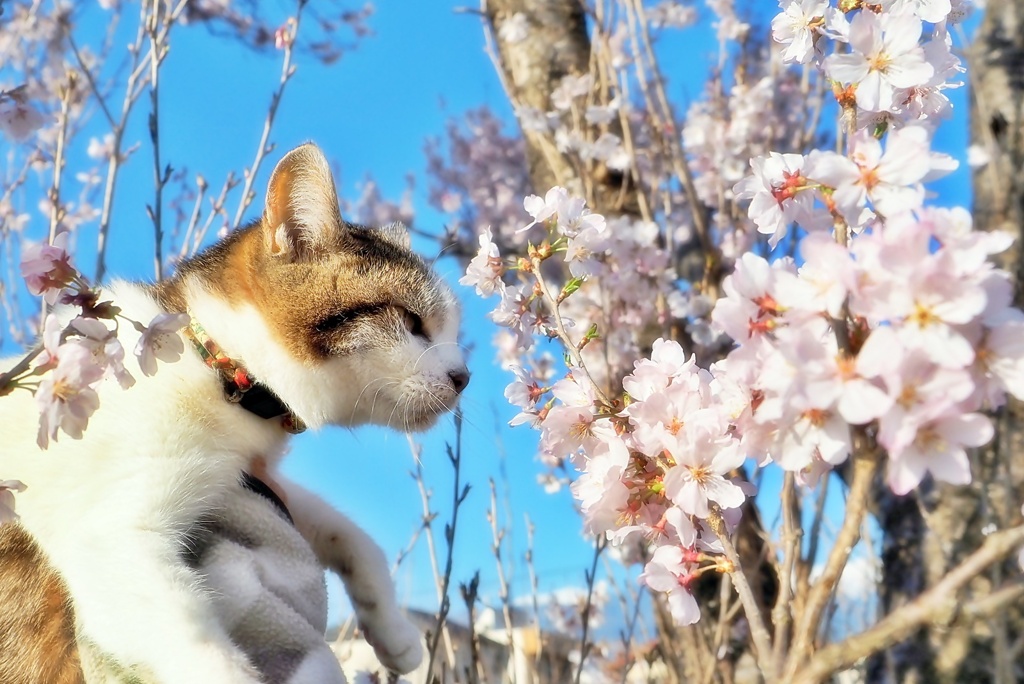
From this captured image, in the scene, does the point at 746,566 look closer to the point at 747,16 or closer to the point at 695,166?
the point at 695,166

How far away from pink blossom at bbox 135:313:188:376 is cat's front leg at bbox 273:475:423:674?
0.69 meters

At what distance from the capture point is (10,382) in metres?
0.91

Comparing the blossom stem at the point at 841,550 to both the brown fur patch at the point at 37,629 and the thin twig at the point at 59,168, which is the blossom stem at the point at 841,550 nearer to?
the brown fur patch at the point at 37,629

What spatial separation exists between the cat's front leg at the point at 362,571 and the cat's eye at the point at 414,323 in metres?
0.46

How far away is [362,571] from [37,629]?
594 millimetres

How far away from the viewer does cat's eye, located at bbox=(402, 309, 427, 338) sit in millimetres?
1846

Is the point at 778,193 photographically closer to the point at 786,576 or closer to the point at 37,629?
the point at 786,576

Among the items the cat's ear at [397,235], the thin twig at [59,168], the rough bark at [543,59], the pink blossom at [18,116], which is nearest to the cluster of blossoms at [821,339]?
the cat's ear at [397,235]

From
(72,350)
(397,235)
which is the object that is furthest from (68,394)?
(397,235)

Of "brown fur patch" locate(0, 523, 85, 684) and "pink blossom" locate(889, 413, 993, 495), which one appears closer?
"pink blossom" locate(889, 413, 993, 495)

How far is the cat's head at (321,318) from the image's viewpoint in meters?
1.64

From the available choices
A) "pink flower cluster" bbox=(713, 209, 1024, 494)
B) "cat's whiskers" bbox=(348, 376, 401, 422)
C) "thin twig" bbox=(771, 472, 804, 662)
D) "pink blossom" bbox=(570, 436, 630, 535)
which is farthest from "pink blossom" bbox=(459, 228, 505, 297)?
"pink flower cluster" bbox=(713, 209, 1024, 494)

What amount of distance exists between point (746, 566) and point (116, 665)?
250 centimetres

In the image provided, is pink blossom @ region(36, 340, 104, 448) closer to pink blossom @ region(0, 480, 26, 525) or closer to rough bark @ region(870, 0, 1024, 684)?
pink blossom @ region(0, 480, 26, 525)
